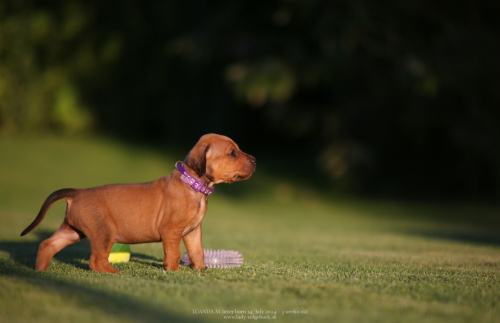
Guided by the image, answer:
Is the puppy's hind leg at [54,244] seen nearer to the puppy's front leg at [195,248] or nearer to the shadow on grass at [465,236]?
the puppy's front leg at [195,248]

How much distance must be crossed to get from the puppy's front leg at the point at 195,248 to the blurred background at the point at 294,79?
301 inches

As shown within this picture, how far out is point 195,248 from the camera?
144 inches

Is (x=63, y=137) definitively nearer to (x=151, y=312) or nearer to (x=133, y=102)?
(x=133, y=102)

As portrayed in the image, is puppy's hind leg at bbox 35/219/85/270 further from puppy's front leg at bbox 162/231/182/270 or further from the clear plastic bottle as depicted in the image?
the clear plastic bottle

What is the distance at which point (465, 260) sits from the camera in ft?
15.1

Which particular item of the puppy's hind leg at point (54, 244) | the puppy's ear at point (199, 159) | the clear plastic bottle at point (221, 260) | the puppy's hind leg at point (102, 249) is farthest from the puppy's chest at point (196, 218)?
the puppy's hind leg at point (54, 244)

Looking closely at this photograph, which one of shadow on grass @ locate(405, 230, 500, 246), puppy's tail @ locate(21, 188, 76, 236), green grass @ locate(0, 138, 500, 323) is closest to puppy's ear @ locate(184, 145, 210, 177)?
green grass @ locate(0, 138, 500, 323)

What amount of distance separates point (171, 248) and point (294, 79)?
8.53 metres

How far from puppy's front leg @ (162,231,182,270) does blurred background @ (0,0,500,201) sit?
7.88 m

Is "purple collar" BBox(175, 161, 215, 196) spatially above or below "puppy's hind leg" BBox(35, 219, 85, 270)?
above

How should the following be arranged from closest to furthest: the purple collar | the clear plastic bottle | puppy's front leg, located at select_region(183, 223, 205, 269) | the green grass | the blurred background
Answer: the green grass → the purple collar → puppy's front leg, located at select_region(183, 223, 205, 269) → the clear plastic bottle → the blurred background

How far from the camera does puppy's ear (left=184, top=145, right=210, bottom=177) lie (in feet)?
11.4

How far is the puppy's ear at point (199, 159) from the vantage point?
11.4 feet

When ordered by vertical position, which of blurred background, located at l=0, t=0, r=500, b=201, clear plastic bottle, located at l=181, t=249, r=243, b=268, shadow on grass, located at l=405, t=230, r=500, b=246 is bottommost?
clear plastic bottle, located at l=181, t=249, r=243, b=268
